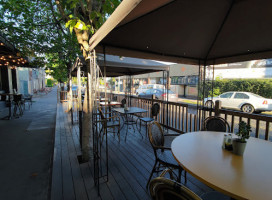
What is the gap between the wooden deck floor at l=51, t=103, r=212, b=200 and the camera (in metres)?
1.82

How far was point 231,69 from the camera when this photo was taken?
12344mm

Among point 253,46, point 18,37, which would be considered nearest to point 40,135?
point 18,37

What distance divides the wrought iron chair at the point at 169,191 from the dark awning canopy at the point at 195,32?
1.25 metres

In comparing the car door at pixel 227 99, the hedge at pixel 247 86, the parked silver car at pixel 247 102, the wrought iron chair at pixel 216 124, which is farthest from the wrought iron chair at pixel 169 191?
the car door at pixel 227 99

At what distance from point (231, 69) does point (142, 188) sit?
13.8 m

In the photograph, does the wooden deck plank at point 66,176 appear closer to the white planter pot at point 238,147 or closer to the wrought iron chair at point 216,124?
the white planter pot at point 238,147

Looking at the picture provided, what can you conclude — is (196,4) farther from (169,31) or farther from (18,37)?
(18,37)

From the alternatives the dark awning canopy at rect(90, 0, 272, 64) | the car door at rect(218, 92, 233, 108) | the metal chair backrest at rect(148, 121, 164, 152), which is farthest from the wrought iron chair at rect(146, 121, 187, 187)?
the car door at rect(218, 92, 233, 108)

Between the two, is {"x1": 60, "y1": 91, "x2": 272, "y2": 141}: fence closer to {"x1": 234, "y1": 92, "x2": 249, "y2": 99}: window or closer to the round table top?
the round table top

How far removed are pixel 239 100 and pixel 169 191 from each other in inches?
386

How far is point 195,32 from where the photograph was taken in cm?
242

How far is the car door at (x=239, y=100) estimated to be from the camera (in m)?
8.29

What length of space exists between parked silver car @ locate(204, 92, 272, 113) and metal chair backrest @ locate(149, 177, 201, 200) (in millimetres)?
7480

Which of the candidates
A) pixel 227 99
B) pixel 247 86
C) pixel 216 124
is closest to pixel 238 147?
pixel 216 124
